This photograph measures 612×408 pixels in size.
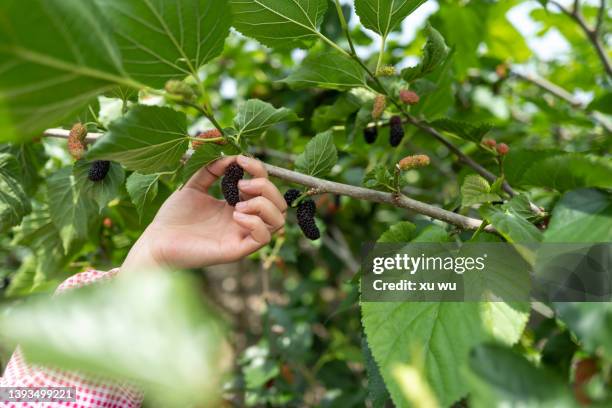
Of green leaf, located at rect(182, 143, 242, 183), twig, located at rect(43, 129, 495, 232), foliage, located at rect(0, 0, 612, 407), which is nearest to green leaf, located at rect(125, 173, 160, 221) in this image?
foliage, located at rect(0, 0, 612, 407)

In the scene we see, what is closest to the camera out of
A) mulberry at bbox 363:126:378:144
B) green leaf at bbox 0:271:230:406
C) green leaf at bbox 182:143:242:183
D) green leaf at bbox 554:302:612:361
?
green leaf at bbox 0:271:230:406

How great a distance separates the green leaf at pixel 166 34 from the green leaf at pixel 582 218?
0.45 meters

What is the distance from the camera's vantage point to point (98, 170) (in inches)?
32.2

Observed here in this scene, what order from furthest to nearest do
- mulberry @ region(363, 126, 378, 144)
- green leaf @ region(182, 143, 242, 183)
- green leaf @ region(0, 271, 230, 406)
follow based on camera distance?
1. mulberry @ region(363, 126, 378, 144)
2. green leaf @ region(182, 143, 242, 183)
3. green leaf @ region(0, 271, 230, 406)

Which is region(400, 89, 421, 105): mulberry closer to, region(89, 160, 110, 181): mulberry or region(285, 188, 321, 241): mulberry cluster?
region(285, 188, 321, 241): mulberry cluster

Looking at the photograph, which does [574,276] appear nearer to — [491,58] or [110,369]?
[110,369]

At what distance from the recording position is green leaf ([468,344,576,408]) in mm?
323

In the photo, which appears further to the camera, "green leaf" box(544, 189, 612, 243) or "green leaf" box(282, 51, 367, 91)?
"green leaf" box(282, 51, 367, 91)

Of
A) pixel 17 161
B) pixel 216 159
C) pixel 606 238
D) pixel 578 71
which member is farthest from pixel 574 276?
pixel 578 71

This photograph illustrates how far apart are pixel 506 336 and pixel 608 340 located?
24 centimetres

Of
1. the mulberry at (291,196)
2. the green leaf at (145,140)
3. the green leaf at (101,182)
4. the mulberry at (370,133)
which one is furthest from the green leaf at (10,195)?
the mulberry at (370,133)

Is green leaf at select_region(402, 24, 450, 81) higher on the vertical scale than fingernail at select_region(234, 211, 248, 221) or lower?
higher

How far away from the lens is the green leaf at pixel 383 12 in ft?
2.55

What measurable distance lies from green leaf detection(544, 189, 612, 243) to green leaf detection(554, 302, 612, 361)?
114 millimetres
